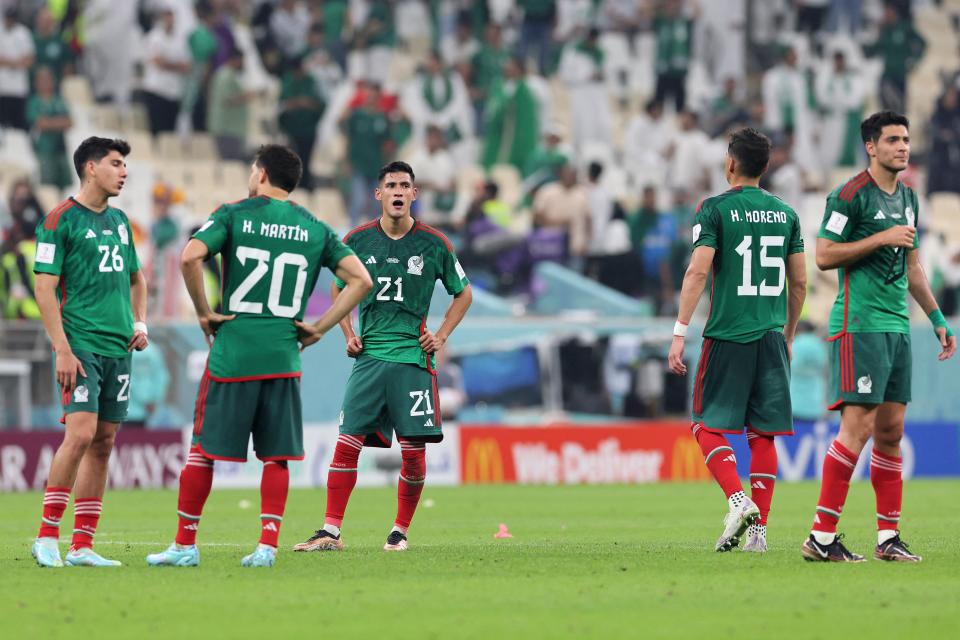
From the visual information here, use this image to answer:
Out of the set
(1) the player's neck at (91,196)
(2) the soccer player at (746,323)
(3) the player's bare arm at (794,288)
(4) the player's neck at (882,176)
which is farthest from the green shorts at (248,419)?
(4) the player's neck at (882,176)

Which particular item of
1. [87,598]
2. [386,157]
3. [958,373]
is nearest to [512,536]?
[87,598]

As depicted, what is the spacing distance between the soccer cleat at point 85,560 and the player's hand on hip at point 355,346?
2405 mm

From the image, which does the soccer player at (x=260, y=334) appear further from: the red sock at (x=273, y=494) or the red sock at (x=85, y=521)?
the red sock at (x=85, y=521)

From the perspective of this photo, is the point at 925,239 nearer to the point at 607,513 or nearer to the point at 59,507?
the point at 607,513

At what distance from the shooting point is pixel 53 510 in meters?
9.99

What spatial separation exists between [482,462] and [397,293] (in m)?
12.2

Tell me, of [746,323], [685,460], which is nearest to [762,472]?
[746,323]

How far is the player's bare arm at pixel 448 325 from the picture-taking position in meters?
11.7

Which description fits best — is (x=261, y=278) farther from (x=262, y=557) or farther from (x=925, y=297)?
(x=925, y=297)

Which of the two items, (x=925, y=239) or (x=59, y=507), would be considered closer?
(x=59, y=507)

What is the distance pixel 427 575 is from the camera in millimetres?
9492

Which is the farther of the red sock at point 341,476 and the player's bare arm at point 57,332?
the red sock at point 341,476

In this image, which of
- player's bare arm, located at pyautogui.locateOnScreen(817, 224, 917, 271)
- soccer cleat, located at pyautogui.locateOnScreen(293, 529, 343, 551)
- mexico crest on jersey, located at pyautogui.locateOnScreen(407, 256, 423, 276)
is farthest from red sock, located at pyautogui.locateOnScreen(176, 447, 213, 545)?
player's bare arm, located at pyautogui.locateOnScreen(817, 224, 917, 271)

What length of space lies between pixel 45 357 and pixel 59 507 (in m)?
11.4
